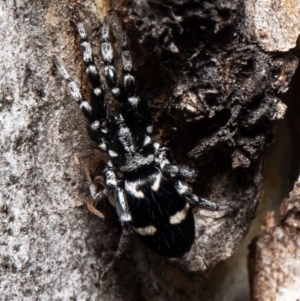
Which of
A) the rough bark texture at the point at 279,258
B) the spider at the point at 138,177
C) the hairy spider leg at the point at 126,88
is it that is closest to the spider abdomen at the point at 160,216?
the spider at the point at 138,177

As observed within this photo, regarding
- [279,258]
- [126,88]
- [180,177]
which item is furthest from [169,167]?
[279,258]

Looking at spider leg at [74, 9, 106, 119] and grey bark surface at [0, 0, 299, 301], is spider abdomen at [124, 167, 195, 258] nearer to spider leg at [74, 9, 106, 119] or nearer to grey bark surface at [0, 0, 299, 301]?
grey bark surface at [0, 0, 299, 301]

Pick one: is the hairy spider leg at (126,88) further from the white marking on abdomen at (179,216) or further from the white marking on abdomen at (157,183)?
the white marking on abdomen at (179,216)

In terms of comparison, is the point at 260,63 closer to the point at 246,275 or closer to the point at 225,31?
the point at 225,31

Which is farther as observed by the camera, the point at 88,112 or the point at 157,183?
the point at 157,183

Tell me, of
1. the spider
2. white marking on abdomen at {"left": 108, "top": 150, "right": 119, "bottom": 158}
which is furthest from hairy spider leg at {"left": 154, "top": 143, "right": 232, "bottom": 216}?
white marking on abdomen at {"left": 108, "top": 150, "right": 119, "bottom": 158}

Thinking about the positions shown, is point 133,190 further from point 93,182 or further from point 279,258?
point 279,258
